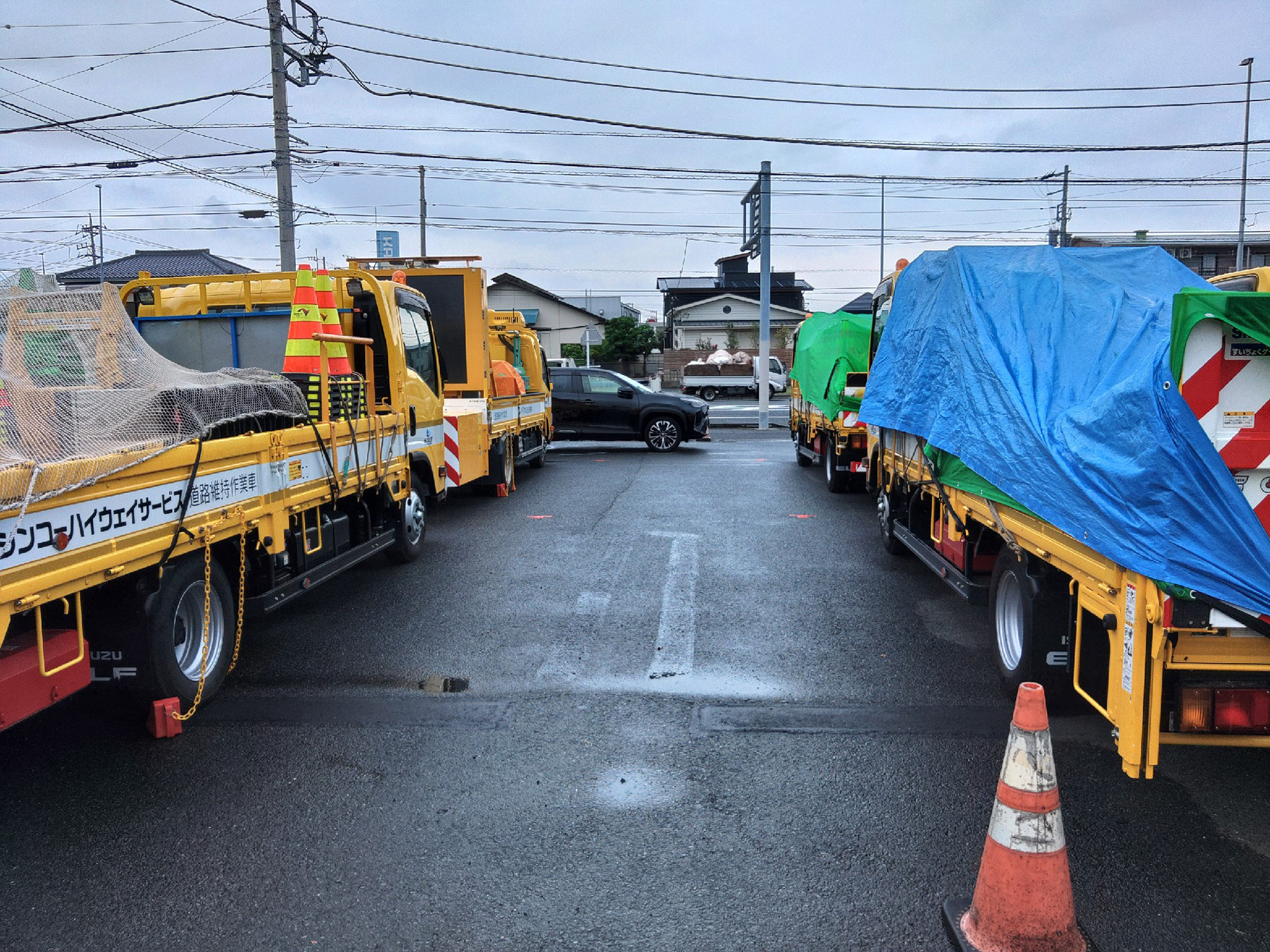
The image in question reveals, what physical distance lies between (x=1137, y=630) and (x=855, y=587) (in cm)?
432

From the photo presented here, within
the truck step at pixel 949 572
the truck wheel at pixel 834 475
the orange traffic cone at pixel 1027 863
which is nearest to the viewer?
the orange traffic cone at pixel 1027 863

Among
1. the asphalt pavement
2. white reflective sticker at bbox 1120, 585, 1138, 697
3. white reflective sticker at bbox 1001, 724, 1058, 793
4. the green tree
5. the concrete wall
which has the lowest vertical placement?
the asphalt pavement

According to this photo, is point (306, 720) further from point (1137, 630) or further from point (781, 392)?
point (781, 392)

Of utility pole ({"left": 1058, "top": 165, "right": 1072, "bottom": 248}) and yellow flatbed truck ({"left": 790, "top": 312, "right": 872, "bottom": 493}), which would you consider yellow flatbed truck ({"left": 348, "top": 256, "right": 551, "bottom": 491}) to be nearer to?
yellow flatbed truck ({"left": 790, "top": 312, "right": 872, "bottom": 493})

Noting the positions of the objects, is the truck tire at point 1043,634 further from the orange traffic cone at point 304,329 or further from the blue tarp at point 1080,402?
the orange traffic cone at point 304,329

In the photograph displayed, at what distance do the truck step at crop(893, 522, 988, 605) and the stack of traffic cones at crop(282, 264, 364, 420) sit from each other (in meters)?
4.36

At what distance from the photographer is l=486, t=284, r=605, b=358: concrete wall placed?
6316 cm

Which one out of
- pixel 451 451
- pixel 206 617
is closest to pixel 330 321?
pixel 206 617

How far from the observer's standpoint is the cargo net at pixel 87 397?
139 inches

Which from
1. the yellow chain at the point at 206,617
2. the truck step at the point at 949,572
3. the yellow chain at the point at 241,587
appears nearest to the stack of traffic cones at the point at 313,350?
the yellow chain at the point at 241,587

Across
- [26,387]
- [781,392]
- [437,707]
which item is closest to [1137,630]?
[437,707]

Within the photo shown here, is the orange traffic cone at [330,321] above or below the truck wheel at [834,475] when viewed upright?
above

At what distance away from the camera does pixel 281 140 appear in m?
16.5

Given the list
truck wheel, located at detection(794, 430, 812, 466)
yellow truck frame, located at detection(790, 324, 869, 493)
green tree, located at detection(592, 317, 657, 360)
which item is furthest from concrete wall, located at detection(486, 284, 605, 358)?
yellow truck frame, located at detection(790, 324, 869, 493)
